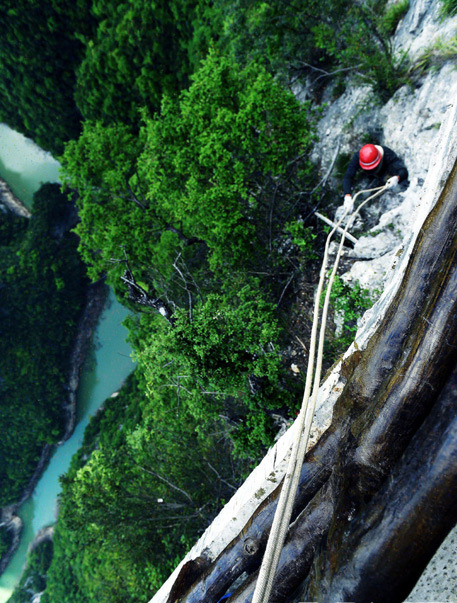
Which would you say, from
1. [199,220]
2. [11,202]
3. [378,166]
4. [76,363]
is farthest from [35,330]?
[378,166]

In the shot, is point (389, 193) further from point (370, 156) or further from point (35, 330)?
point (35, 330)

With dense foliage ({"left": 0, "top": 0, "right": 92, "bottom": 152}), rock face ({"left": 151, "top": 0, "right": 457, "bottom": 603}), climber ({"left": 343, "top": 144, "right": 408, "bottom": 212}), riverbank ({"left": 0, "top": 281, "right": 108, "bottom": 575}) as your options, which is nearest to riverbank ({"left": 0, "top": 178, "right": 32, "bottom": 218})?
dense foliage ({"left": 0, "top": 0, "right": 92, "bottom": 152})

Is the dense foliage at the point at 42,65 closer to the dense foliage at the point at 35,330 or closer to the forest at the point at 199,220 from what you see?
the forest at the point at 199,220

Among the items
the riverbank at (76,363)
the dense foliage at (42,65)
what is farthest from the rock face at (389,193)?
the riverbank at (76,363)

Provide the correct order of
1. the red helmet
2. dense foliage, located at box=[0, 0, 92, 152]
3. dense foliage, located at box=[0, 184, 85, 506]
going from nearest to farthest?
the red helmet < dense foliage, located at box=[0, 0, 92, 152] < dense foliage, located at box=[0, 184, 85, 506]

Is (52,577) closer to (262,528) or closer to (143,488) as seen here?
(143,488)

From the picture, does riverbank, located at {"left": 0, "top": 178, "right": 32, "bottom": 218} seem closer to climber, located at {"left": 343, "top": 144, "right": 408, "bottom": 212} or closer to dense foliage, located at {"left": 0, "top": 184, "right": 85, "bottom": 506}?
dense foliage, located at {"left": 0, "top": 184, "right": 85, "bottom": 506}
